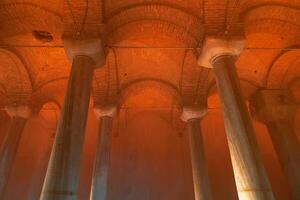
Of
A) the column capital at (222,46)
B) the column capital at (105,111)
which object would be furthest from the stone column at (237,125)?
the column capital at (105,111)

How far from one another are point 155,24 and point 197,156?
4.16 meters

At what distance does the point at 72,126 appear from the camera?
179 inches

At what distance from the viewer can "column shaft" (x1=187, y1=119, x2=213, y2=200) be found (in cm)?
717

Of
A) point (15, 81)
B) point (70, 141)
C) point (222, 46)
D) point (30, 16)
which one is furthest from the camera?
point (15, 81)

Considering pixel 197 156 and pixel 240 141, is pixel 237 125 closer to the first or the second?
pixel 240 141

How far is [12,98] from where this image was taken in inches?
353

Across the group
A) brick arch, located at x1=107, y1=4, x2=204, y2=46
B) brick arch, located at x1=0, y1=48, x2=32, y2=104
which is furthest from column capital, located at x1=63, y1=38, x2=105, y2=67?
brick arch, located at x1=0, y1=48, x2=32, y2=104

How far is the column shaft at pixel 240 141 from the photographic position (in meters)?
4.12

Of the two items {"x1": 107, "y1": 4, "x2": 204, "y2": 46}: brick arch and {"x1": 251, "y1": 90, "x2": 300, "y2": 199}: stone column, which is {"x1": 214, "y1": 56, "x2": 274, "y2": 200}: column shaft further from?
{"x1": 251, "y1": 90, "x2": 300, "y2": 199}: stone column

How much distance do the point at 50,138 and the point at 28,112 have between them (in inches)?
145

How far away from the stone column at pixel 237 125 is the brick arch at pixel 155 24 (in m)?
0.70

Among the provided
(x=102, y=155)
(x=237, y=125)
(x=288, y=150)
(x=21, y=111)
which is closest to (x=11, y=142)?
(x=21, y=111)

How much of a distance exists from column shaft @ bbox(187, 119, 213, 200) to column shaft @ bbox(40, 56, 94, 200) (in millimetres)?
4163

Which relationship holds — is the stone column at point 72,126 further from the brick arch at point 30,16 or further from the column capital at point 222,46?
the column capital at point 222,46
